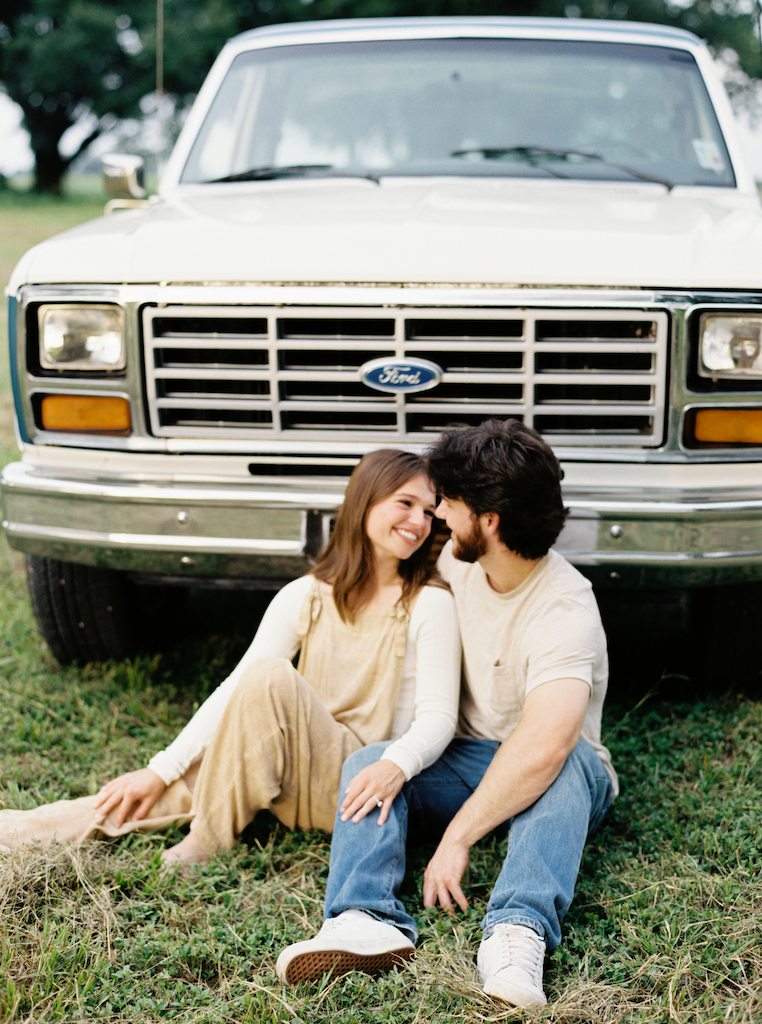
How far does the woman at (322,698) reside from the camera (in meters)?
2.46

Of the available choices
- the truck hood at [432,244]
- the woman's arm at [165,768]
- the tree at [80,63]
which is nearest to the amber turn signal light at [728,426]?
the truck hood at [432,244]

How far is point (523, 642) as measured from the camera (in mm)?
2459

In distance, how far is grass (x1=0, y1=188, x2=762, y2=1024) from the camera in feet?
6.65

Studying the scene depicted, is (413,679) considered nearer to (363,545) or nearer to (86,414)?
(363,545)

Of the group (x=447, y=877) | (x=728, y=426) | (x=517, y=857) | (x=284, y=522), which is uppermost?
(x=728, y=426)

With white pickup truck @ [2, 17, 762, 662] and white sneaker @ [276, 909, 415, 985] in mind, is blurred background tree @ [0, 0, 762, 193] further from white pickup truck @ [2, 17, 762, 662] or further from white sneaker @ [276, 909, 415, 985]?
white sneaker @ [276, 909, 415, 985]

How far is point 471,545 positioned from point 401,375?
0.53 m

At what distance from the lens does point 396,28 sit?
405 cm

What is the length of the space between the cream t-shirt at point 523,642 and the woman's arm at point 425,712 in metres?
0.06

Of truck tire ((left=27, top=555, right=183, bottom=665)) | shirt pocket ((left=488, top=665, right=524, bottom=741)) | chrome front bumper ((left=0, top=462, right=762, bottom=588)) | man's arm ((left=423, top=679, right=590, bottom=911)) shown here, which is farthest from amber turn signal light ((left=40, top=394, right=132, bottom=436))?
man's arm ((left=423, top=679, right=590, bottom=911))

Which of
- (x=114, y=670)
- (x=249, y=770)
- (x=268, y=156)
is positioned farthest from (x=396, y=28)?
(x=249, y=770)

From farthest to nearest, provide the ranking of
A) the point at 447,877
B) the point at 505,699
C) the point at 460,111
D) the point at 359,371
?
the point at 460,111, the point at 359,371, the point at 505,699, the point at 447,877

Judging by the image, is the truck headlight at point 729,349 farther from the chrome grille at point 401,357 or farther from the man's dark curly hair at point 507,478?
the man's dark curly hair at point 507,478

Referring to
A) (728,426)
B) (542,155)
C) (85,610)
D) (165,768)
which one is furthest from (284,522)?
(542,155)
